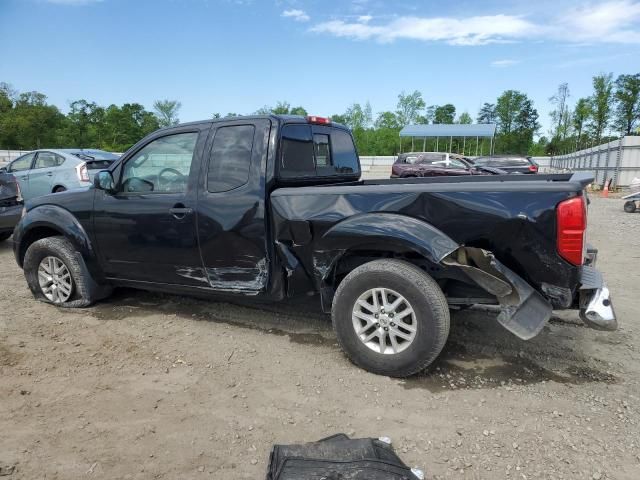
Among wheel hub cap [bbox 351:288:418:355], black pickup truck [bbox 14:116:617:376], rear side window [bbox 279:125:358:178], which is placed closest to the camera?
black pickup truck [bbox 14:116:617:376]

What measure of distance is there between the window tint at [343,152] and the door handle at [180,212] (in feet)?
4.97

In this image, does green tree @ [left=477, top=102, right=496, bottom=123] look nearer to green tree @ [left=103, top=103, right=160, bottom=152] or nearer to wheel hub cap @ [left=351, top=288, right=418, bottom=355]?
green tree @ [left=103, top=103, right=160, bottom=152]

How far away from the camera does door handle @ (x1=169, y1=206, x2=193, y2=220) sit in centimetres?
402

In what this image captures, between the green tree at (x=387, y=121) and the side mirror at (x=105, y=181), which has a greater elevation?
the green tree at (x=387, y=121)

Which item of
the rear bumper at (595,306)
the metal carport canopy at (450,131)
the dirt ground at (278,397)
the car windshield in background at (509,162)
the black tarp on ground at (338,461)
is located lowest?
the dirt ground at (278,397)

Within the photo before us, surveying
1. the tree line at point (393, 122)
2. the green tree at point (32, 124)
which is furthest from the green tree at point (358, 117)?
the green tree at point (32, 124)

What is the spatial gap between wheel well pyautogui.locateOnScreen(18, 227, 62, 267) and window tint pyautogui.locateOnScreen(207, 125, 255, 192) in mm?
2133

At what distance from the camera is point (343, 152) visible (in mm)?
4887

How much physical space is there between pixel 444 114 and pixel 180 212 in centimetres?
7897

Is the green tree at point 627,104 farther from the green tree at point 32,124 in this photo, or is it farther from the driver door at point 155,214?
the green tree at point 32,124

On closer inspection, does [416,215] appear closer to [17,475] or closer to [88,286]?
[17,475]

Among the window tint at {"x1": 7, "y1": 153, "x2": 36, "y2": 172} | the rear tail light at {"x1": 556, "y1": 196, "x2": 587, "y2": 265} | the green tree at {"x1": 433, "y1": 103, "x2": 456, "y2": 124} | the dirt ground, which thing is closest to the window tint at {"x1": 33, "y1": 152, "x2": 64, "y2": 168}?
the window tint at {"x1": 7, "y1": 153, "x2": 36, "y2": 172}

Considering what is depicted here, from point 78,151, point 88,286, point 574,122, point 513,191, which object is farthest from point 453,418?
point 574,122

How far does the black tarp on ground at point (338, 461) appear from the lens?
2.15m
